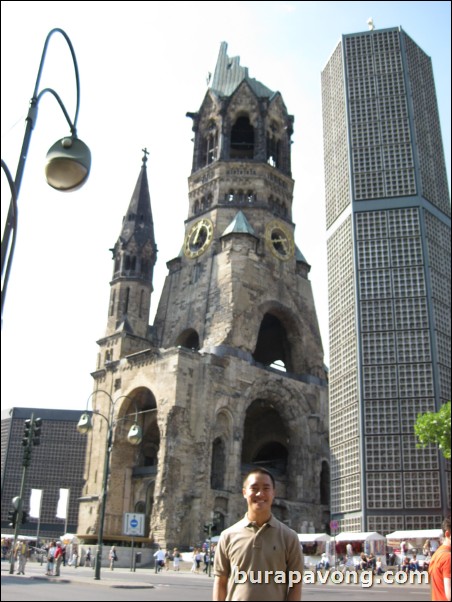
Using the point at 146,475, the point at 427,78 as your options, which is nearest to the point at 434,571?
the point at 146,475

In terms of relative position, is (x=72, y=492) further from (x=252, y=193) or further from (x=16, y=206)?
(x=16, y=206)

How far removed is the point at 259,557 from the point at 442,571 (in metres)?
3.38

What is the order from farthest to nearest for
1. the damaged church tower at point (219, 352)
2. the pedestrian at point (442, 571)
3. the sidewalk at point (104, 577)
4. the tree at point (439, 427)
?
the damaged church tower at point (219, 352), the tree at point (439, 427), the sidewalk at point (104, 577), the pedestrian at point (442, 571)

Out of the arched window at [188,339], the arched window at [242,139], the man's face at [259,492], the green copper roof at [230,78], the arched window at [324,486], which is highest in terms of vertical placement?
the green copper roof at [230,78]

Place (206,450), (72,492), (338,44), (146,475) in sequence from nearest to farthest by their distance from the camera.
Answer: (206,450) < (146,475) < (338,44) < (72,492)

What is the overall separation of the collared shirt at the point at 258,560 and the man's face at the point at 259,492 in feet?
0.41

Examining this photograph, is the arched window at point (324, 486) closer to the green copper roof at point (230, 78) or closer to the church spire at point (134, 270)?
the church spire at point (134, 270)

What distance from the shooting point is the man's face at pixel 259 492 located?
5008mm

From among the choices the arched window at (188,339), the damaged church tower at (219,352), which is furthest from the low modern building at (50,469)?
the arched window at (188,339)

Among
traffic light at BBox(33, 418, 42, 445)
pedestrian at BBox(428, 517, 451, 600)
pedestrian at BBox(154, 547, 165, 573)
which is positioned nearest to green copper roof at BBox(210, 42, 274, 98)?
pedestrian at BBox(154, 547, 165, 573)

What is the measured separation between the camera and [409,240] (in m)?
41.1

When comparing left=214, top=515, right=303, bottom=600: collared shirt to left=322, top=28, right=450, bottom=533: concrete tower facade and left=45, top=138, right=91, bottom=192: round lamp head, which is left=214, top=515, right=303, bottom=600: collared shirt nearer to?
left=45, top=138, right=91, bottom=192: round lamp head

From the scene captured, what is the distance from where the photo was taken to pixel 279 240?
5453cm

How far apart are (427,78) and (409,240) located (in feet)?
48.2
